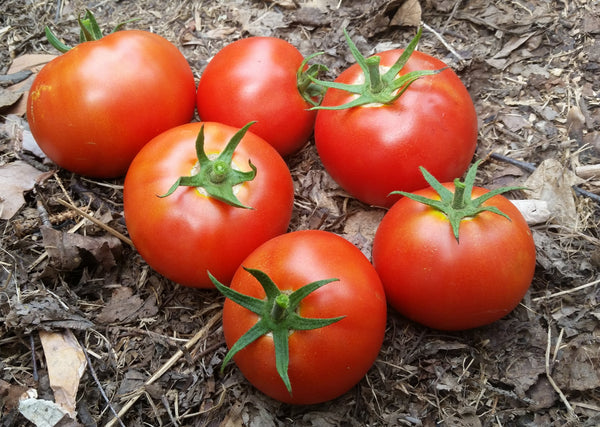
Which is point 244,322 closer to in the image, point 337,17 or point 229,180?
point 229,180

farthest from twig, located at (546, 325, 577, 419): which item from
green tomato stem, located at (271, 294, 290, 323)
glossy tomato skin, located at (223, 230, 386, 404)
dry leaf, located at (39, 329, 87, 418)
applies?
dry leaf, located at (39, 329, 87, 418)

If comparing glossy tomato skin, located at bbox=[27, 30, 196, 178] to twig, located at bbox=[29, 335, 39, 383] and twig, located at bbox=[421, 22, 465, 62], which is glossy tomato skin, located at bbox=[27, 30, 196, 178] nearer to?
twig, located at bbox=[29, 335, 39, 383]

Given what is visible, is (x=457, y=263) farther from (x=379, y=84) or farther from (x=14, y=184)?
(x=14, y=184)

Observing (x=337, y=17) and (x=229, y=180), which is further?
(x=337, y=17)

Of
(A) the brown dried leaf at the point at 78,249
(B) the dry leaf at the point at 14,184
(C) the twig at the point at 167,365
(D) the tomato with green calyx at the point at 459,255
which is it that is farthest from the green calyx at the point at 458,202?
(B) the dry leaf at the point at 14,184

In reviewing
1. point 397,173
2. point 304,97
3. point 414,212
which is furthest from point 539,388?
point 304,97

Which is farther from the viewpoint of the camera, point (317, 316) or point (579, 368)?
point (579, 368)

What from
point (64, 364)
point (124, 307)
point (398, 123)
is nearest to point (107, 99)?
point (124, 307)
